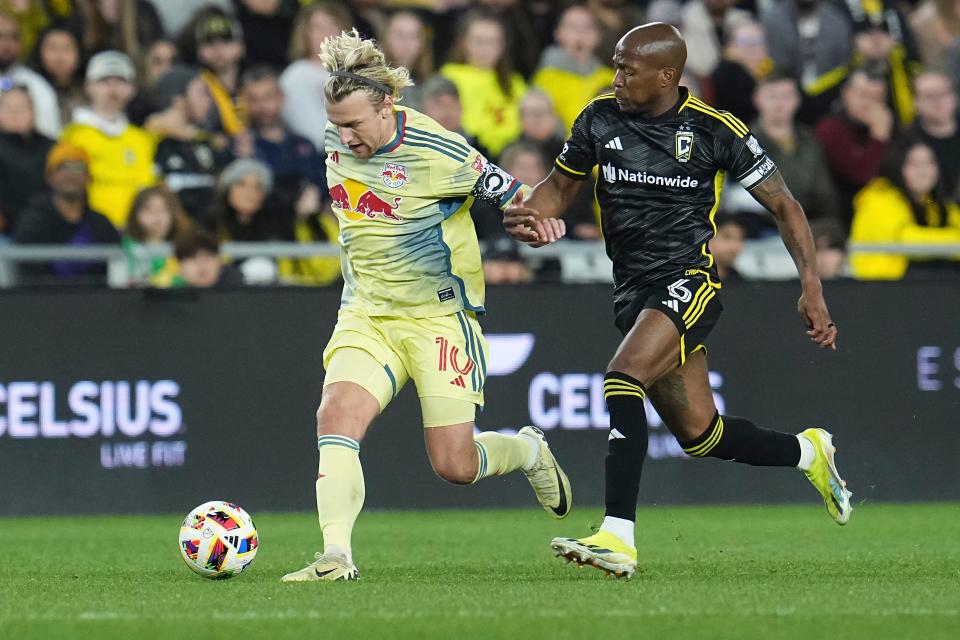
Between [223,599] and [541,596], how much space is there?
1.19 m

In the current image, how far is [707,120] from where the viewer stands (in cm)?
767

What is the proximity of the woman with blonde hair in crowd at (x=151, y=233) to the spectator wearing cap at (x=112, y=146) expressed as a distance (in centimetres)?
71

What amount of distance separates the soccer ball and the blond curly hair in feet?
6.05

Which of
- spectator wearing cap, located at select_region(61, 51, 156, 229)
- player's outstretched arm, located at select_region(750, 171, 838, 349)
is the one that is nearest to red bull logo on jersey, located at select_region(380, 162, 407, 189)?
player's outstretched arm, located at select_region(750, 171, 838, 349)

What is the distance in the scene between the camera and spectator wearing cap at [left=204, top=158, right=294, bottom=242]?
41.3 feet

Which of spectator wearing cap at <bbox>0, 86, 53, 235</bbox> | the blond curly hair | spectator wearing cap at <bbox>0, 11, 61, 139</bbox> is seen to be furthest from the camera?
spectator wearing cap at <bbox>0, 11, 61, 139</bbox>

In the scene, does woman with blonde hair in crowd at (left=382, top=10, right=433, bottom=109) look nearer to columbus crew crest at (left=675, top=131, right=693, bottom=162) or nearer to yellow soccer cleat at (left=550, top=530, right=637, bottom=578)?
columbus crew crest at (left=675, top=131, right=693, bottom=162)

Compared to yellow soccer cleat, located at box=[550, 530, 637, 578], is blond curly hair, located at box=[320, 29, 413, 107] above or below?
above

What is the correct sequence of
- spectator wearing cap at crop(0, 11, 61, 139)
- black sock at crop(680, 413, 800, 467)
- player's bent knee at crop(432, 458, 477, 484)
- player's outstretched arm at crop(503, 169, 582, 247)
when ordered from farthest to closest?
1. spectator wearing cap at crop(0, 11, 61, 139)
2. black sock at crop(680, 413, 800, 467)
3. player's bent knee at crop(432, 458, 477, 484)
4. player's outstretched arm at crop(503, 169, 582, 247)

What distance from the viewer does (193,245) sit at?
12.1 meters

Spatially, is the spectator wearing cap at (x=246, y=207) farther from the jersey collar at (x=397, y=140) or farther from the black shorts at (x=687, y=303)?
the black shorts at (x=687, y=303)

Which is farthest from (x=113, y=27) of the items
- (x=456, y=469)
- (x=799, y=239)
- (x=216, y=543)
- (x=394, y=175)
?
(x=799, y=239)

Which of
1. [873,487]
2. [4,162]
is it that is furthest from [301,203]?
[873,487]

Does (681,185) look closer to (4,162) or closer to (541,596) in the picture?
(541,596)
